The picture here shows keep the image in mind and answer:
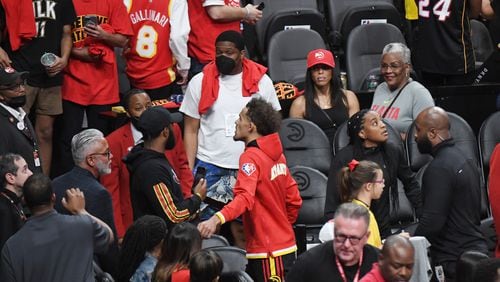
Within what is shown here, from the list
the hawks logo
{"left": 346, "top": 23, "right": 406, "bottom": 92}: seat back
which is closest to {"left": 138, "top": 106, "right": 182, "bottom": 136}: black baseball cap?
the hawks logo

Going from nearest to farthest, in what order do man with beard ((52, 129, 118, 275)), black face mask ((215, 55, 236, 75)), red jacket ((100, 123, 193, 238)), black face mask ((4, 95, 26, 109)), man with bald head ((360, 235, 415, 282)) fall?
man with bald head ((360, 235, 415, 282)) < man with beard ((52, 129, 118, 275)) < black face mask ((4, 95, 26, 109)) < red jacket ((100, 123, 193, 238)) < black face mask ((215, 55, 236, 75))

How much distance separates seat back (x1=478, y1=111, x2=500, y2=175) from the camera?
1120cm

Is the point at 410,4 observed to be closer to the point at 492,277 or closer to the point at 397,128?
the point at 397,128

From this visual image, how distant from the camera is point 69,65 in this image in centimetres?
1098

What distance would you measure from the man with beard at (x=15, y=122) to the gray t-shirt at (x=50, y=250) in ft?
5.02

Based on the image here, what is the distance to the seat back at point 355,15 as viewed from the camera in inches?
532

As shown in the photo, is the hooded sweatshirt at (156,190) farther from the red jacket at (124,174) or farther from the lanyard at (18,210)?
the red jacket at (124,174)

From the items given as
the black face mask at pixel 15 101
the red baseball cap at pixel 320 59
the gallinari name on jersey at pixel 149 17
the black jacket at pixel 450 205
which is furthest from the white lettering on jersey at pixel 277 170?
the gallinari name on jersey at pixel 149 17

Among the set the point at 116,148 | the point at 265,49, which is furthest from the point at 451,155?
the point at 265,49

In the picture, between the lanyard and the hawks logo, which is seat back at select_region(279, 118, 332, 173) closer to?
the hawks logo

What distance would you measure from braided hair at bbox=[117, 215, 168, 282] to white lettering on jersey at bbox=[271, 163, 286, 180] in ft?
3.41

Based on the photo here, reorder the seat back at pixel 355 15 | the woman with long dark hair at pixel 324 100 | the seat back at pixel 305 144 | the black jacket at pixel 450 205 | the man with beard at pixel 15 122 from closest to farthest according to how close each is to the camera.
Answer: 1. the black jacket at pixel 450 205
2. the man with beard at pixel 15 122
3. the seat back at pixel 305 144
4. the woman with long dark hair at pixel 324 100
5. the seat back at pixel 355 15

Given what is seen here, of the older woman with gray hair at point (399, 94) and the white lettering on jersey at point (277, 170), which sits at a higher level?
the white lettering on jersey at point (277, 170)

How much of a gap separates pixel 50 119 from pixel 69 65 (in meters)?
0.50
